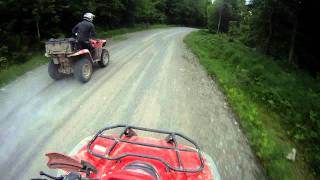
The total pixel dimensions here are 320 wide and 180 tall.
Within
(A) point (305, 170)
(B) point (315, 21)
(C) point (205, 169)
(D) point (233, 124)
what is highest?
(B) point (315, 21)

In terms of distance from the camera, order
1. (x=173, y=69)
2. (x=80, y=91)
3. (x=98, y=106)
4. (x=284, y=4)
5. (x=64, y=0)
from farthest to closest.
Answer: (x=284, y=4), (x=64, y=0), (x=173, y=69), (x=80, y=91), (x=98, y=106)

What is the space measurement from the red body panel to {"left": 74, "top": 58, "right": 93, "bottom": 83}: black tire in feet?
20.1

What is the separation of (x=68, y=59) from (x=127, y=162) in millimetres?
7289

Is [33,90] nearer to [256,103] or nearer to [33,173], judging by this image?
[33,173]

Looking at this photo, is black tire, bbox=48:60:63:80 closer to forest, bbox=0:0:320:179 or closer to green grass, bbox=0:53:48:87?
green grass, bbox=0:53:48:87

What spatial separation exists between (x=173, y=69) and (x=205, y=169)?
9221 mm

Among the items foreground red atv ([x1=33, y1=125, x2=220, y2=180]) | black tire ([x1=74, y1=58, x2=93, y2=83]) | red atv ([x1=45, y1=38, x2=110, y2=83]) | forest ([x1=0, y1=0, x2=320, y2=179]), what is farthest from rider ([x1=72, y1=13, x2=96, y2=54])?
foreground red atv ([x1=33, y1=125, x2=220, y2=180])

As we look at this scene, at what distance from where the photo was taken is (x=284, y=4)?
20234mm

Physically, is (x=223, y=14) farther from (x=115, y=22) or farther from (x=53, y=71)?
(x=53, y=71)

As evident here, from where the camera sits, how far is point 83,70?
10.6 metres

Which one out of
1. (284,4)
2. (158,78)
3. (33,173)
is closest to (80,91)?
(158,78)

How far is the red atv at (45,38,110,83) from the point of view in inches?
401

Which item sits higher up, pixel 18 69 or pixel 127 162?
pixel 127 162

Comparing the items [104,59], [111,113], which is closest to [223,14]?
[104,59]
